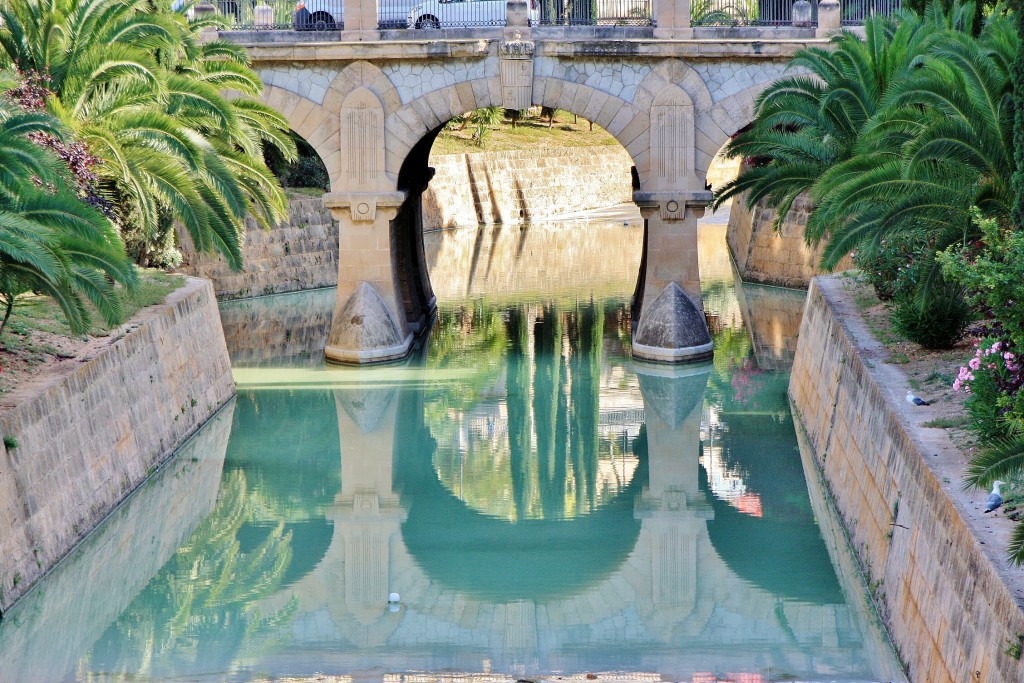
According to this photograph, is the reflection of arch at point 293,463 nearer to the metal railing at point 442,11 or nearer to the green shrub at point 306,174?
the metal railing at point 442,11

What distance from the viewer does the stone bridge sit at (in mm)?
21109

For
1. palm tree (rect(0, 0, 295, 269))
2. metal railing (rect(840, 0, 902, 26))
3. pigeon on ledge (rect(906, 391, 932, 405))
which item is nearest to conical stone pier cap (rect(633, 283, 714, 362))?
metal railing (rect(840, 0, 902, 26))

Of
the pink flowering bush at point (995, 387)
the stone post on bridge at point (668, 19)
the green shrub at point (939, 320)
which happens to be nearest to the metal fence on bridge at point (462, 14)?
the stone post on bridge at point (668, 19)

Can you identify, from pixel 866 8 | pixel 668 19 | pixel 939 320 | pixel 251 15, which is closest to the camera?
pixel 939 320

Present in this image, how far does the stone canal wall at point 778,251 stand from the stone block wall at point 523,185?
14274 mm

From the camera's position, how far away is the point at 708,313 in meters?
26.7

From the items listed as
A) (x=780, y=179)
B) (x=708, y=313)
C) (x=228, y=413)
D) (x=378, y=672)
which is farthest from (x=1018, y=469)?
(x=708, y=313)

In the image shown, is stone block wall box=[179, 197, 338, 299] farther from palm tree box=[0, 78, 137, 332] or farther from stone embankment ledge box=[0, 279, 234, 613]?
palm tree box=[0, 78, 137, 332]

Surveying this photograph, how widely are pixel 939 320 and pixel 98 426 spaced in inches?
330

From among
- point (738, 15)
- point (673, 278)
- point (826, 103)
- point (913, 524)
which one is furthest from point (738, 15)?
point (913, 524)

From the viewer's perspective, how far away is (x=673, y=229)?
21.4 meters

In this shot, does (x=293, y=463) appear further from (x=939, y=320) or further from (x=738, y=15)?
(x=738, y=15)

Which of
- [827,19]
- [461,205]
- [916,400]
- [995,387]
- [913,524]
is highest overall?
[827,19]

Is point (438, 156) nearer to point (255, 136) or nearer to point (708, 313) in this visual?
point (708, 313)
